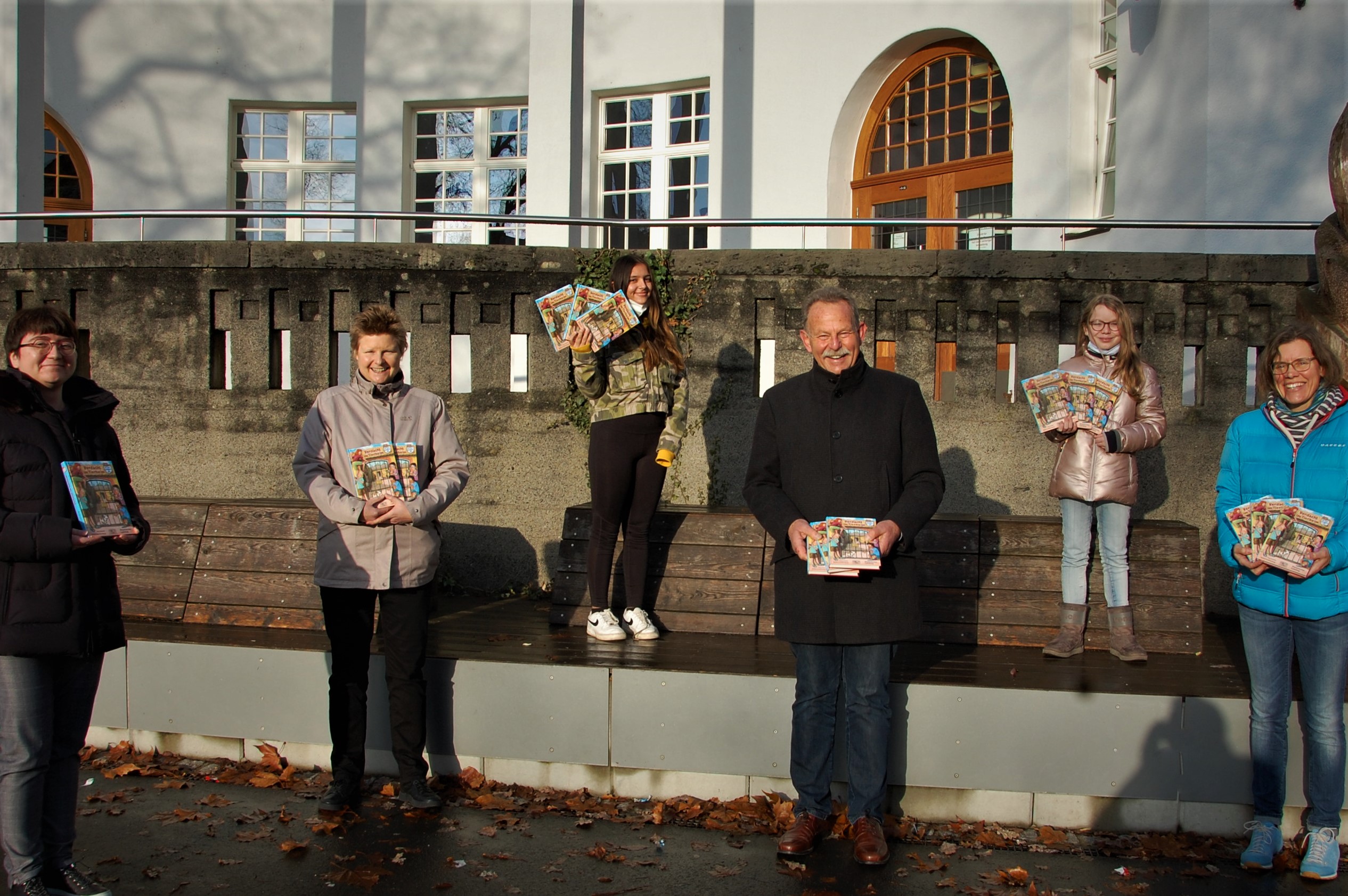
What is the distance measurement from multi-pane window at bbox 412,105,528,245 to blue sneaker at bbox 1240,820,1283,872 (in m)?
12.6

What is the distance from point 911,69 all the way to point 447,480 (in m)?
10.3

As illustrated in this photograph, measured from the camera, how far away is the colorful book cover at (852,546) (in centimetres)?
443

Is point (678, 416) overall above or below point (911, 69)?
below

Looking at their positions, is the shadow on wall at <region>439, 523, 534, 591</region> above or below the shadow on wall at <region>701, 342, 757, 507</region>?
below

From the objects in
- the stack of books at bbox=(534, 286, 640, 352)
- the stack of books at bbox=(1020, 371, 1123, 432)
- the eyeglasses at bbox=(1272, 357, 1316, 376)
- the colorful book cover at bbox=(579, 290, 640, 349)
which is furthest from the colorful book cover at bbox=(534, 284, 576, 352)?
the eyeglasses at bbox=(1272, 357, 1316, 376)

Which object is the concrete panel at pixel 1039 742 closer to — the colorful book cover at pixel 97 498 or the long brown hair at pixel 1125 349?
the long brown hair at pixel 1125 349

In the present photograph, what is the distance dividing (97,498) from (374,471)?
Answer: 3.98ft

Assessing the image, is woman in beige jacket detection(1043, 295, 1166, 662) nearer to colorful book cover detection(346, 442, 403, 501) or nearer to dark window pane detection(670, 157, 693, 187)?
colorful book cover detection(346, 442, 403, 501)

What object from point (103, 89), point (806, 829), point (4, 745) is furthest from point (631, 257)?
point (103, 89)

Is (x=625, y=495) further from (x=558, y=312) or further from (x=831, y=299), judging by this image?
(x=831, y=299)

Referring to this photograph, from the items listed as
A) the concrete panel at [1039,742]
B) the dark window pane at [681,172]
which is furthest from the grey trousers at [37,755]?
the dark window pane at [681,172]

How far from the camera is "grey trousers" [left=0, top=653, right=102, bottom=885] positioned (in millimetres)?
3928

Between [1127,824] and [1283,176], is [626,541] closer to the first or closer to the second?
→ [1127,824]

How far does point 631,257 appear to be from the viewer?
20.1 feet
